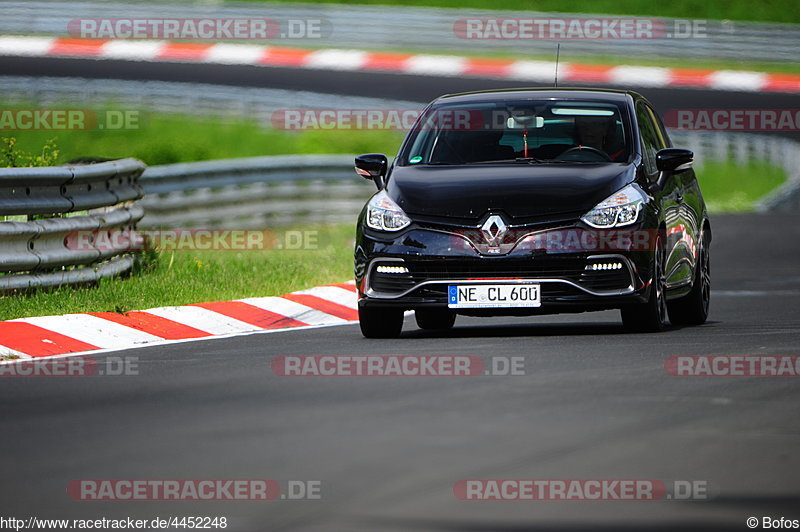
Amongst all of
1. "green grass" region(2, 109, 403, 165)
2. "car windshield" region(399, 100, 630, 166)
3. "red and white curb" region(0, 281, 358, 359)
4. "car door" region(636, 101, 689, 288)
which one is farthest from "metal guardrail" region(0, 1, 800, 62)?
"car windshield" region(399, 100, 630, 166)

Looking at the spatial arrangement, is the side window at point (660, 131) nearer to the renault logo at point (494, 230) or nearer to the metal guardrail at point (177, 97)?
the renault logo at point (494, 230)

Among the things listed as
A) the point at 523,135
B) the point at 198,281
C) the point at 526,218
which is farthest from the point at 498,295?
the point at 198,281

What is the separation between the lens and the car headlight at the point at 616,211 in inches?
443

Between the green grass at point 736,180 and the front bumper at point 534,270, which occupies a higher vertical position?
the front bumper at point 534,270

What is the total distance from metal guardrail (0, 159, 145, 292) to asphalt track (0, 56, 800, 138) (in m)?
17.0

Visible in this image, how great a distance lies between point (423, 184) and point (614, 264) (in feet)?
4.51

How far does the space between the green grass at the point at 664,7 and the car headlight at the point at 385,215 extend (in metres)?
28.2

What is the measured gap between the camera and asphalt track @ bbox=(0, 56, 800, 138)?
32000 millimetres

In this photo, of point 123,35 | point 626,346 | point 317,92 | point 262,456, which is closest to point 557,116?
point 626,346

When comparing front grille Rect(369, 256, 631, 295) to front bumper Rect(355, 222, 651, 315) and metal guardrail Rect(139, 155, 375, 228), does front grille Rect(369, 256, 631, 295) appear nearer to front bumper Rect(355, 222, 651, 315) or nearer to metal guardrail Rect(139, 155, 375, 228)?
front bumper Rect(355, 222, 651, 315)

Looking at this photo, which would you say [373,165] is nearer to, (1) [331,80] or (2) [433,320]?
(2) [433,320]

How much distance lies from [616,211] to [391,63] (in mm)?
24382

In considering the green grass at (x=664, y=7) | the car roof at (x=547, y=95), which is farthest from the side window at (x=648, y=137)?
the green grass at (x=664, y=7)

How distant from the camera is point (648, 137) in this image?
1268 centimetres
